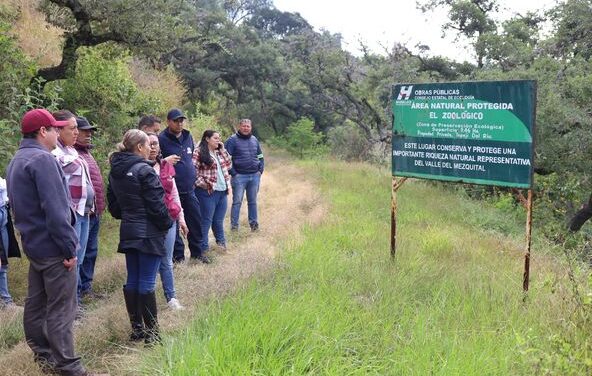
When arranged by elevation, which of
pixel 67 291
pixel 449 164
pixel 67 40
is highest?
pixel 67 40

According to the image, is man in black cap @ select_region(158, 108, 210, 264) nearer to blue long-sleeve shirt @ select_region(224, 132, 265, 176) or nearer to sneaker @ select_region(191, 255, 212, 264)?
sneaker @ select_region(191, 255, 212, 264)

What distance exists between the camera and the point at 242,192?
8.23m

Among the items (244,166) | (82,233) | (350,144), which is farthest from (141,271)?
(350,144)

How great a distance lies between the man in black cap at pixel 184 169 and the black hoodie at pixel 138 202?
1.82 metres

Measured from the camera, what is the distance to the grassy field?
125 inches

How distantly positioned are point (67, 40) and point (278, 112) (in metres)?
22.2

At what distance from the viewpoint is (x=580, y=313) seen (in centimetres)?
373

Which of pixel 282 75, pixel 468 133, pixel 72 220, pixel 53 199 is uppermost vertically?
pixel 282 75

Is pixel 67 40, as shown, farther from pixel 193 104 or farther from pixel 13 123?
pixel 193 104

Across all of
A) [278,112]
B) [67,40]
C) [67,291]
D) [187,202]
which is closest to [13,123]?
[67,40]

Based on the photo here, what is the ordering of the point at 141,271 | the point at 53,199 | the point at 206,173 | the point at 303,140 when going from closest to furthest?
the point at 53,199
the point at 141,271
the point at 206,173
the point at 303,140

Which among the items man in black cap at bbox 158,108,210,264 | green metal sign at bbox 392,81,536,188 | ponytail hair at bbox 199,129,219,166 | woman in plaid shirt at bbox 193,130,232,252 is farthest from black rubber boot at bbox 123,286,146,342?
green metal sign at bbox 392,81,536,188

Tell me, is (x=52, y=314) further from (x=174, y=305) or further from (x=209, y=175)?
(x=209, y=175)

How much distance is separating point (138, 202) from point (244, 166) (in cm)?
407
